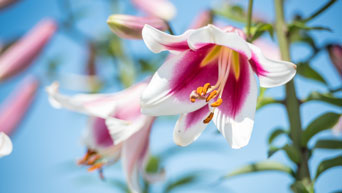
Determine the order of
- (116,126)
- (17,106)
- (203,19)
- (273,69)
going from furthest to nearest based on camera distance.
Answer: (17,106) → (203,19) → (116,126) → (273,69)

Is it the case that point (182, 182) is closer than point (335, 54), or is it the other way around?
point (335, 54)

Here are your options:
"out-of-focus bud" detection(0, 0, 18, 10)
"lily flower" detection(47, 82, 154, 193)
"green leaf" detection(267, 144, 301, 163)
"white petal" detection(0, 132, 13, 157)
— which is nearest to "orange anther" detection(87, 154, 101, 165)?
"lily flower" detection(47, 82, 154, 193)

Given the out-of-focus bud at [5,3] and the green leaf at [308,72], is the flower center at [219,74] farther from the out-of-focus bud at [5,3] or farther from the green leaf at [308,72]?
the out-of-focus bud at [5,3]

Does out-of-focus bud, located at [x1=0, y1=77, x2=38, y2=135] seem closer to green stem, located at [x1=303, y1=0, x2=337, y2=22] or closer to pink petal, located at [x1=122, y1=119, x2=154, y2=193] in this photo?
pink petal, located at [x1=122, y1=119, x2=154, y2=193]

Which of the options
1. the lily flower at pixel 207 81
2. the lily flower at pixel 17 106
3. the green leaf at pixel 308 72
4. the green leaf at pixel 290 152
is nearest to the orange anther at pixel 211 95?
the lily flower at pixel 207 81

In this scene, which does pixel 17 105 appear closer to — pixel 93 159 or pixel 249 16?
pixel 93 159

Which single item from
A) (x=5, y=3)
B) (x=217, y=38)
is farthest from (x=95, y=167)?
(x=5, y=3)
